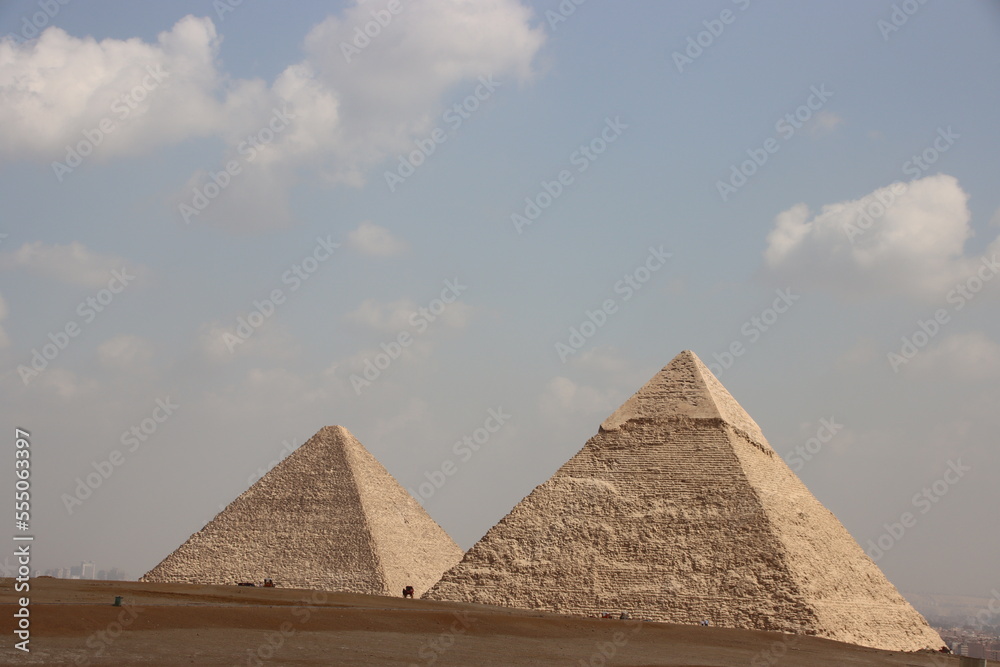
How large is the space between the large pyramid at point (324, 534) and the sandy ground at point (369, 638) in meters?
8.39

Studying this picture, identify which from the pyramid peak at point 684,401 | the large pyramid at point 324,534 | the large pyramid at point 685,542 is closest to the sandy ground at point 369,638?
the large pyramid at point 685,542

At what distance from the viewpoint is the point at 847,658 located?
27.5 m

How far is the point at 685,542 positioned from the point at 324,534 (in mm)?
16081

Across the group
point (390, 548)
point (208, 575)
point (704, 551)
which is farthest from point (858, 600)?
point (208, 575)

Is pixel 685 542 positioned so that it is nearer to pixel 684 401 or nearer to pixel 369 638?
pixel 684 401

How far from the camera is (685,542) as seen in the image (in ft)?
107

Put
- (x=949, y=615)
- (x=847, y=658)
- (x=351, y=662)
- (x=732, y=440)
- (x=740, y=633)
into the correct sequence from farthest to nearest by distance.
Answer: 1. (x=949, y=615)
2. (x=732, y=440)
3. (x=740, y=633)
4. (x=847, y=658)
5. (x=351, y=662)

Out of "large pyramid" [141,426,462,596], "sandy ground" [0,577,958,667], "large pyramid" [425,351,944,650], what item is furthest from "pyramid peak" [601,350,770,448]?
"large pyramid" [141,426,462,596]

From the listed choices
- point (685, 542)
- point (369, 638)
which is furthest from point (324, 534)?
point (369, 638)

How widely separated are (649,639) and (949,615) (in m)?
187

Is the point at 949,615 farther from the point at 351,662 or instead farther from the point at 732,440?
the point at 351,662

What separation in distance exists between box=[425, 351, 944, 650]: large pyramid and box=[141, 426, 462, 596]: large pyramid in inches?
348

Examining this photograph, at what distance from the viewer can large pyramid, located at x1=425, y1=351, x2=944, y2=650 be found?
3139cm

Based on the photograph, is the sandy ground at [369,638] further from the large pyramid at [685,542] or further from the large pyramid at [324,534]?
the large pyramid at [324,534]
